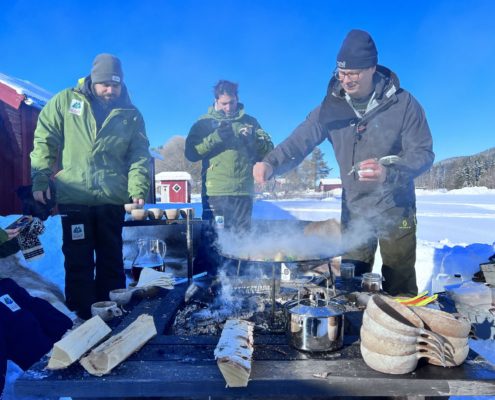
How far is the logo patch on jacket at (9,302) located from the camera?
239 cm

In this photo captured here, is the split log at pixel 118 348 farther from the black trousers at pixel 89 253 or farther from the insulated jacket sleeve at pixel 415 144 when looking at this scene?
the insulated jacket sleeve at pixel 415 144

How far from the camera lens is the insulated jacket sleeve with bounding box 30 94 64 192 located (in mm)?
3445

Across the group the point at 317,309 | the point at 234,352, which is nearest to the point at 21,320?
the point at 234,352

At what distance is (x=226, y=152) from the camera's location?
4.52 metres

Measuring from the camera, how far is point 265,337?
200 centimetres

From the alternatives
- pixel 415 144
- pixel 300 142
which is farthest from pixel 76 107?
pixel 415 144

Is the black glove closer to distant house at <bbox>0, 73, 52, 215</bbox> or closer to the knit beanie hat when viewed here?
the knit beanie hat

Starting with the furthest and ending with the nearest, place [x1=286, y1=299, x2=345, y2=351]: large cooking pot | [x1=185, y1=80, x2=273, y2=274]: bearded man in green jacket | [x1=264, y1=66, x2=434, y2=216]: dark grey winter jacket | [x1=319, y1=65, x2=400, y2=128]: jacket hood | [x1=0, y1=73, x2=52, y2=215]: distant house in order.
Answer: [x1=0, y1=73, x2=52, y2=215]: distant house → [x1=185, y1=80, x2=273, y2=274]: bearded man in green jacket → [x1=319, y1=65, x2=400, y2=128]: jacket hood → [x1=264, y1=66, x2=434, y2=216]: dark grey winter jacket → [x1=286, y1=299, x2=345, y2=351]: large cooking pot

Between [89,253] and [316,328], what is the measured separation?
2.64 meters

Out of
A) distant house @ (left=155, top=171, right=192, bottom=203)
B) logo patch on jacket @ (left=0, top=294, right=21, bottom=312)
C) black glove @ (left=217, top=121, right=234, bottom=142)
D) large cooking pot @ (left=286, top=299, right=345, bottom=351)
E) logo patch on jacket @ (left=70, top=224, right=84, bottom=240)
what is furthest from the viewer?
distant house @ (left=155, top=171, right=192, bottom=203)

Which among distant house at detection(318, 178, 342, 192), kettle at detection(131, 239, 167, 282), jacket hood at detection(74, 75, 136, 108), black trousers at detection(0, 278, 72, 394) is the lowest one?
black trousers at detection(0, 278, 72, 394)

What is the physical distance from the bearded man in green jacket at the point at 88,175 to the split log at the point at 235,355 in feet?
7.32

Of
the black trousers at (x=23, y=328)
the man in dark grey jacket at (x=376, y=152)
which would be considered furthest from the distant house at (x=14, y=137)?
the man in dark grey jacket at (x=376, y=152)

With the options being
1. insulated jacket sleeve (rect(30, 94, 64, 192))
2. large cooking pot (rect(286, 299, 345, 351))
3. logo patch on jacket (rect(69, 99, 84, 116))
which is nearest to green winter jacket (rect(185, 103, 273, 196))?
logo patch on jacket (rect(69, 99, 84, 116))
